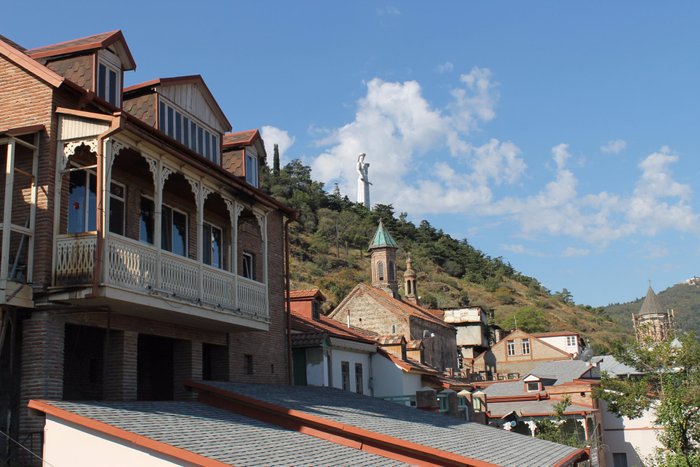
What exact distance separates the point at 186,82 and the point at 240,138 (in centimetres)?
347

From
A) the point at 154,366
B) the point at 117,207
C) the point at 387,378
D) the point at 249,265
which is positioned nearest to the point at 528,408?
the point at 387,378

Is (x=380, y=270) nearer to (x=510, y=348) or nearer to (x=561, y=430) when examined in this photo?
(x=510, y=348)

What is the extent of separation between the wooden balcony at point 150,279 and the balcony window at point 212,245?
2098 mm

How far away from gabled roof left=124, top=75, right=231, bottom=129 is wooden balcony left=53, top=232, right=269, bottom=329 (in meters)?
5.08

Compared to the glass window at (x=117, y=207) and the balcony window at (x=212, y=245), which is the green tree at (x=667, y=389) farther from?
the glass window at (x=117, y=207)

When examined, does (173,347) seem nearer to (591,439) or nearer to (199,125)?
(199,125)

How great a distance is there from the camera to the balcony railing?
13.4m

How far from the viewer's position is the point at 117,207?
16438 mm

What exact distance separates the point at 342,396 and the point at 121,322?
9047 mm

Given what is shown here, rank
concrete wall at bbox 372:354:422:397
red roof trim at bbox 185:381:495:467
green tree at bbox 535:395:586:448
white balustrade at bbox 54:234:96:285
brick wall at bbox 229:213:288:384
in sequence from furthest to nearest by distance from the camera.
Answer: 1. green tree at bbox 535:395:586:448
2. concrete wall at bbox 372:354:422:397
3. brick wall at bbox 229:213:288:384
4. red roof trim at bbox 185:381:495:467
5. white balustrade at bbox 54:234:96:285

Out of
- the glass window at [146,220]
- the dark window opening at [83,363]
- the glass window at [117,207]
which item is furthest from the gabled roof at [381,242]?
the glass window at [117,207]

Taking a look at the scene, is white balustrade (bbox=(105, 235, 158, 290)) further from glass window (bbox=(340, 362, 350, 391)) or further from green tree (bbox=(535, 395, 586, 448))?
green tree (bbox=(535, 395, 586, 448))

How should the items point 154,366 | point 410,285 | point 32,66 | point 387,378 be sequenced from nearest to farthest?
1. point 32,66
2. point 154,366
3. point 387,378
4. point 410,285

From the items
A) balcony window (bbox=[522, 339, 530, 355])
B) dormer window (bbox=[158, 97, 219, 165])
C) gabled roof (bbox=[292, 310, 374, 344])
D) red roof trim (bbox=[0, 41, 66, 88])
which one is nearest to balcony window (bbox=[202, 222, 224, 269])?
dormer window (bbox=[158, 97, 219, 165])
